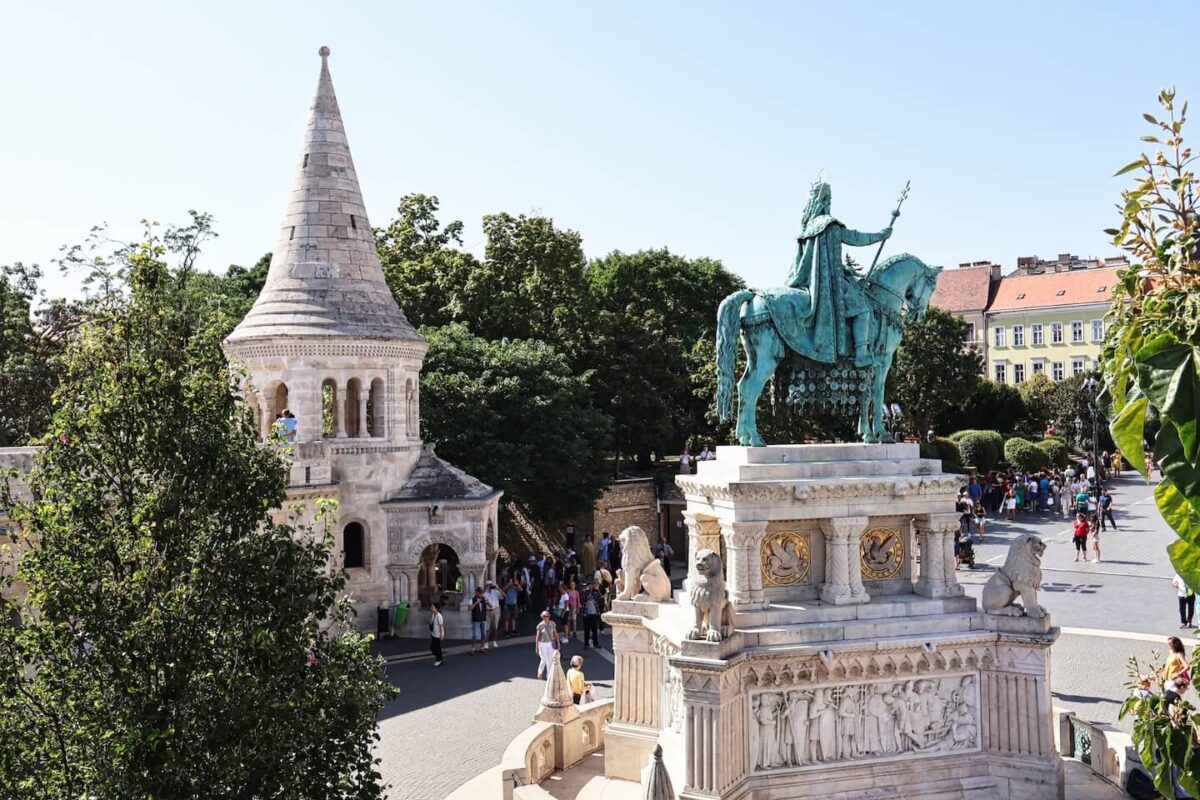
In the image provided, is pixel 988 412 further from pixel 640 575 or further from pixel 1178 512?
pixel 1178 512

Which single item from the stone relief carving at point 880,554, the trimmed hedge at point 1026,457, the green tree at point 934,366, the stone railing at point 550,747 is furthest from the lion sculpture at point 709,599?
the green tree at point 934,366

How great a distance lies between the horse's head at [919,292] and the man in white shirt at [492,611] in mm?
12241

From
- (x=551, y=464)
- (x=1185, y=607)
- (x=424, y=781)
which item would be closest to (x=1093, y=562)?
(x=1185, y=607)

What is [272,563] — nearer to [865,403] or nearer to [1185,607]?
[865,403]

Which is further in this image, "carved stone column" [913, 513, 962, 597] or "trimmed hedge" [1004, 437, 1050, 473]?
"trimmed hedge" [1004, 437, 1050, 473]

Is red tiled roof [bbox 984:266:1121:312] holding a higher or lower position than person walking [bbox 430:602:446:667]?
higher

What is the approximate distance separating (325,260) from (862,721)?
16.3 meters

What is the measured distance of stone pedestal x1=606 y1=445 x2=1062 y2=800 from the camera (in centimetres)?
1120

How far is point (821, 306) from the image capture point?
1237 cm

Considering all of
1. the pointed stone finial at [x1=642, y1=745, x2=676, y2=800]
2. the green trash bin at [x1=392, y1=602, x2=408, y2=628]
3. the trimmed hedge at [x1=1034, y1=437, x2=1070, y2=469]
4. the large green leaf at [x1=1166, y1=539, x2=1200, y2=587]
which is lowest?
the green trash bin at [x1=392, y1=602, x2=408, y2=628]

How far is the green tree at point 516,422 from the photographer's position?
28.0 m

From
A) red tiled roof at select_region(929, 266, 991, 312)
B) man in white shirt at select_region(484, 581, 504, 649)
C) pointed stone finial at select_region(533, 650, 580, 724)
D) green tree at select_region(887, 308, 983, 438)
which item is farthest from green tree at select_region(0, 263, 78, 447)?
red tiled roof at select_region(929, 266, 991, 312)

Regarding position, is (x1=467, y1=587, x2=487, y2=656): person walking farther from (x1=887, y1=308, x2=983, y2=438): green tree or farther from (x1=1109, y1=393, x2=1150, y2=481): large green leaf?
(x1=887, y1=308, x2=983, y2=438): green tree

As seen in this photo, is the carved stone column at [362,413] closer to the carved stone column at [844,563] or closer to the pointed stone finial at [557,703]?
the pointed stone finial at [557,703]
